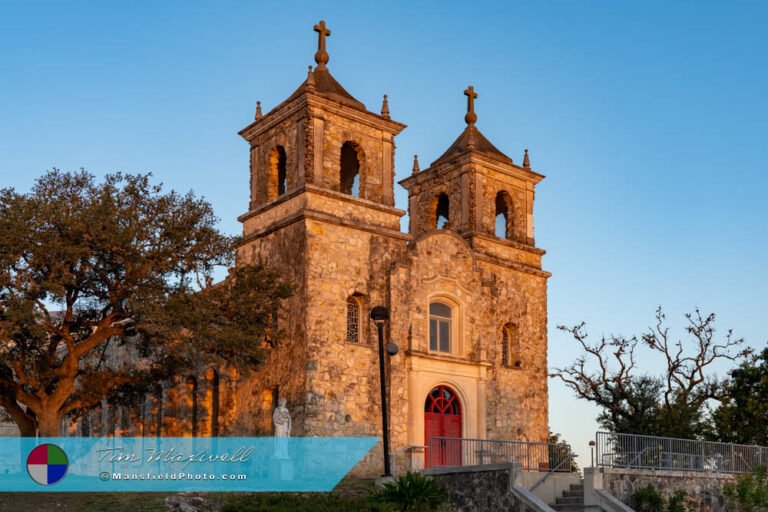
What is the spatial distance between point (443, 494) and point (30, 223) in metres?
13.0

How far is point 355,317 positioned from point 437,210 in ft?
29.4

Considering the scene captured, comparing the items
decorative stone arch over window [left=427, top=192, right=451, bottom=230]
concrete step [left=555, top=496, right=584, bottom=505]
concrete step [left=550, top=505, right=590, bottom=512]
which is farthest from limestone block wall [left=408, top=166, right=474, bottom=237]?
concrete step [left=550, top=505, right=590, bottom=512]

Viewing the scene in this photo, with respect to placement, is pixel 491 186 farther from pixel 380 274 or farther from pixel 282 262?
pixel 282 262

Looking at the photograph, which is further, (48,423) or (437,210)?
(437,210)

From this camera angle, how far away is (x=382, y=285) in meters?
31.5

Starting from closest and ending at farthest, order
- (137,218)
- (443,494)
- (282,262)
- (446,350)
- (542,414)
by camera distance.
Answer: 1. (443,494)
2. (137,218)
3. (282,262)
4. (446,350)
5. (542,414)

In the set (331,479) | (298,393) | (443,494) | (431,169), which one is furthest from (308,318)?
(431,169)

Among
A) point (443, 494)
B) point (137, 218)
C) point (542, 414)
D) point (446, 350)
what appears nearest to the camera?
point (443, 494)

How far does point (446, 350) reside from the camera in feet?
109

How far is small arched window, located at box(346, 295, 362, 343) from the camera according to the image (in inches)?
1212

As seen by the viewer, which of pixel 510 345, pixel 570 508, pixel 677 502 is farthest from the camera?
pixel 510 345

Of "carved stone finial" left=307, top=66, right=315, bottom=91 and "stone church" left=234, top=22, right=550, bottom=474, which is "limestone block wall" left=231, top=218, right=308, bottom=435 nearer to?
"stone church" left=234, top=22, right=550, bottom=474

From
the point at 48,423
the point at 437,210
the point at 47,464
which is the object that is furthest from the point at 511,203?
the point at 47,464

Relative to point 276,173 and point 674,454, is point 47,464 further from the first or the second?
point 674,454
